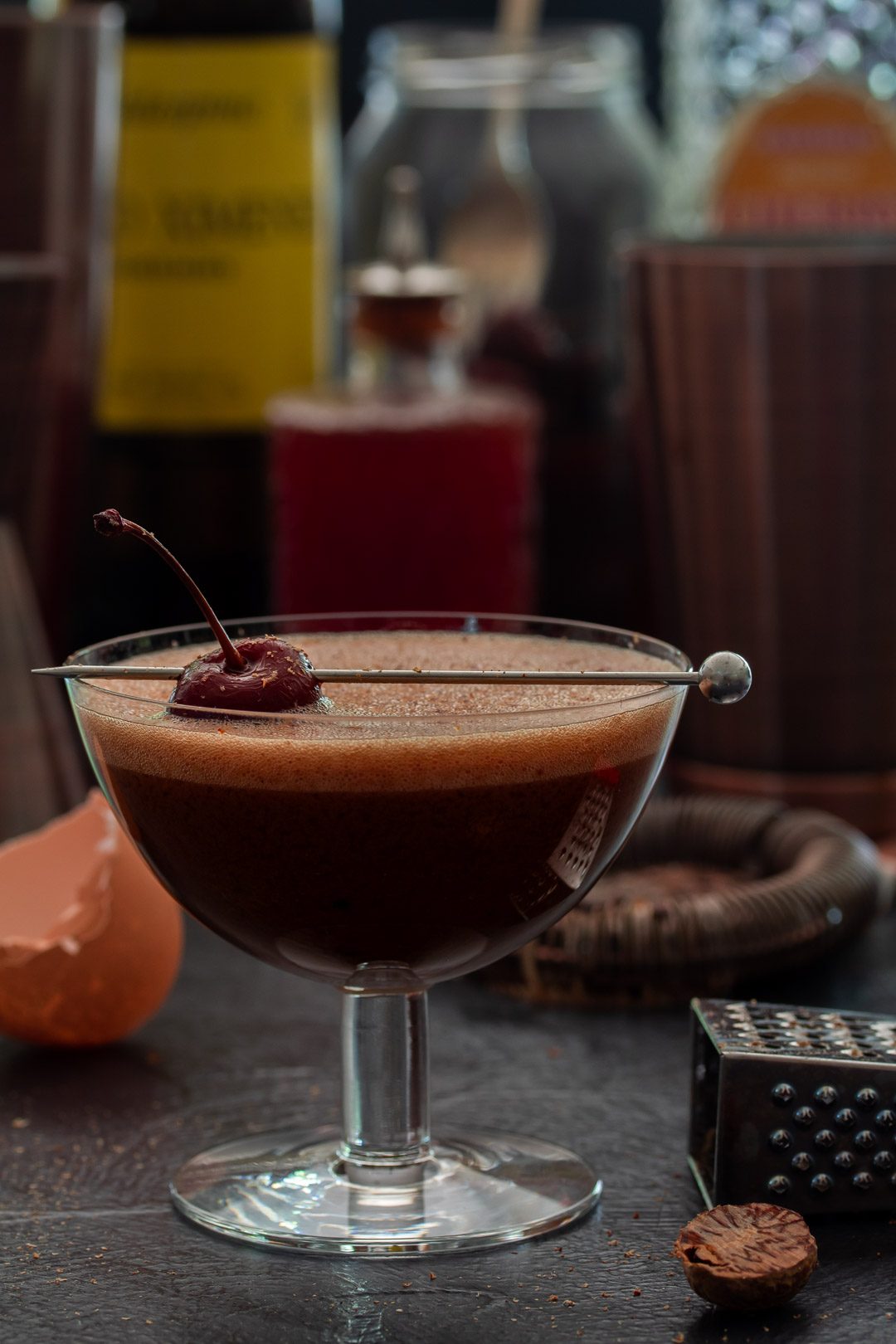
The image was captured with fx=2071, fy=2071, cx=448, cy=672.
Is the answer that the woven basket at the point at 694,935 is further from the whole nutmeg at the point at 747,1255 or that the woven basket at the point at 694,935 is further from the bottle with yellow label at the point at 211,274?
the bottle with yellow label at the point at 211,274

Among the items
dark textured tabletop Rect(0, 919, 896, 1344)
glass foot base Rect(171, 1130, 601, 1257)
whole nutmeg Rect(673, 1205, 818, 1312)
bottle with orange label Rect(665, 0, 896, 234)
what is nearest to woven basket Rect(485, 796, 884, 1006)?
dark textured tabletop Rect(0, 919, 896, 1344)

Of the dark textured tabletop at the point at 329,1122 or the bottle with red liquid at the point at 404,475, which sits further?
the bottle with red liquid at the point at 404,475

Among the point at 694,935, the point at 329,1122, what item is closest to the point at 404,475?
the point at 694,935

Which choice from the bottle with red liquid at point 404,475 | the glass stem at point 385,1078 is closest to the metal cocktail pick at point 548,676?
the glass stem at point 385,1078

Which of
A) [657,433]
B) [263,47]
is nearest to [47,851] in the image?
[657,433]

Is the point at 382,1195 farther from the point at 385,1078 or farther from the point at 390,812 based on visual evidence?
the point at 390,812

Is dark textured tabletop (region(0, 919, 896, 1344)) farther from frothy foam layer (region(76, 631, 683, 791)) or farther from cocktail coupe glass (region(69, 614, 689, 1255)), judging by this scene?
frothy foam layer (region(76, 631, 683, 791))
